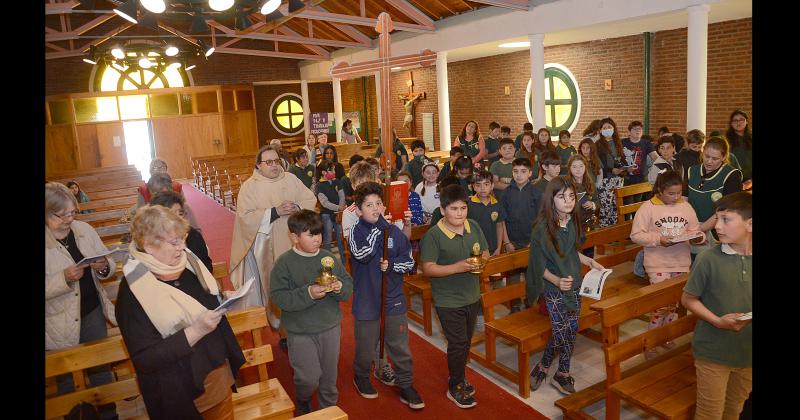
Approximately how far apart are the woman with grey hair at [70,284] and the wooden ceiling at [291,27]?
6.86 metres

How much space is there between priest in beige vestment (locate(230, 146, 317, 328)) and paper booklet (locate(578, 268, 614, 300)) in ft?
8.67

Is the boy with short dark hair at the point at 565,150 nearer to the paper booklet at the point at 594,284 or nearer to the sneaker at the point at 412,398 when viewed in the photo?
the paper booklet at the point at 594,284

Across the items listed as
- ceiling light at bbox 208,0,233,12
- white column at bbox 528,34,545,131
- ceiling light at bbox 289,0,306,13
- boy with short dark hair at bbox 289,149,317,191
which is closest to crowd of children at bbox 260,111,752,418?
ceiling light at bbox 208,0,233,12

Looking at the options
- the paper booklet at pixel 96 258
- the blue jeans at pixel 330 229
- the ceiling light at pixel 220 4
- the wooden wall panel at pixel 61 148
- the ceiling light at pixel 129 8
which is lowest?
the blue jeans at pixel 330 229

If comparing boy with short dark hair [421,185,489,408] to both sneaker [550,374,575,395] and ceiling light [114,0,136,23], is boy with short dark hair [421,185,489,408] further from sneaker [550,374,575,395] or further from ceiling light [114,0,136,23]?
ceiling light [114,0,136,23]

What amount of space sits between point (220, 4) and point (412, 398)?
3.81 metres

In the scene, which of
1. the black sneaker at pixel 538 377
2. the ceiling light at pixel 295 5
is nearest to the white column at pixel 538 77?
the ceiling light at pixel 295 5

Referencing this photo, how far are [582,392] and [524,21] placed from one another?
9554mm

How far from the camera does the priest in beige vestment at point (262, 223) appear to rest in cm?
562

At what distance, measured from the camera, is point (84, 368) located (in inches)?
148

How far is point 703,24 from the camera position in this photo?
31.0 feet

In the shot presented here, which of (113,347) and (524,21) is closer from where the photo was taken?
(113,347)

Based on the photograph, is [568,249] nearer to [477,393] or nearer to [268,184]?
[477,393]
